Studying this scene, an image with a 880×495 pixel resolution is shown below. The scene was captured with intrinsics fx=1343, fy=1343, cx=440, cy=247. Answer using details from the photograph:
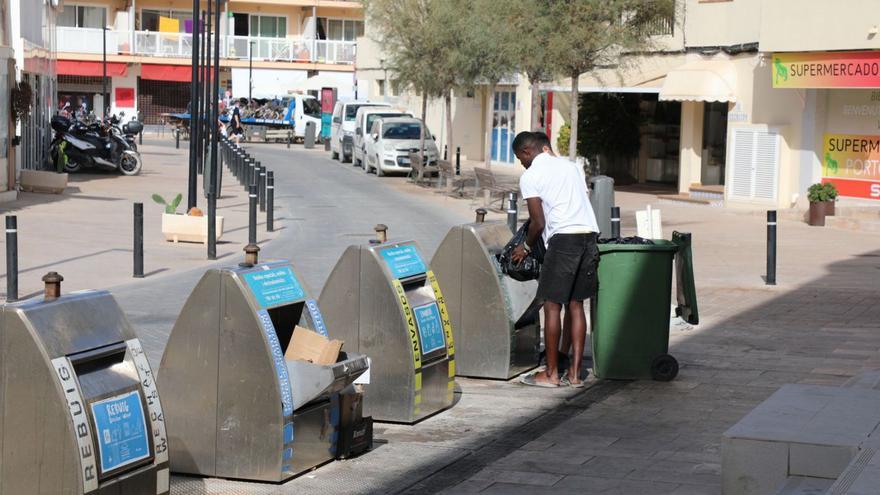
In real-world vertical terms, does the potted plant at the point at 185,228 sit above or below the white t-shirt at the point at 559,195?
below

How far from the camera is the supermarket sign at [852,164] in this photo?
85.5 feet

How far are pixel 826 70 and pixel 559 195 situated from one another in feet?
59.8

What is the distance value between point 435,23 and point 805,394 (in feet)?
90.9

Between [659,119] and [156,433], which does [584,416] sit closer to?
[156,433]

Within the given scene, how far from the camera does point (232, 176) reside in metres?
35.8

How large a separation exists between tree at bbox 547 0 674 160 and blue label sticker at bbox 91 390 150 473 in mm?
17552

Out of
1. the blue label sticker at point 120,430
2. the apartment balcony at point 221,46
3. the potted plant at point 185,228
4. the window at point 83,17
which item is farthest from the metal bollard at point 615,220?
the window at point 83,17

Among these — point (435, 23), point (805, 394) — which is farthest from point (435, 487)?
point (435, 23)

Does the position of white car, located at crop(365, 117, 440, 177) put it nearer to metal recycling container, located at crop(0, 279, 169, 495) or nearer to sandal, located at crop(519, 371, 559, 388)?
sandal, located at crop(519, 371, 559, 388)

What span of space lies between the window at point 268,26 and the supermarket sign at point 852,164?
45.3 metres

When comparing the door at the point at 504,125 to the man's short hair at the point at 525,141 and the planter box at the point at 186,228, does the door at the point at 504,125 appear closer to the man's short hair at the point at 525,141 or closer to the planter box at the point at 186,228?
the planter box at the point at 186,228

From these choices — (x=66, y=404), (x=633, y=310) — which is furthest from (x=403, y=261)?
Answer: (x=66, y=404)

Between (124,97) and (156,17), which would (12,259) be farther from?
(156,17)

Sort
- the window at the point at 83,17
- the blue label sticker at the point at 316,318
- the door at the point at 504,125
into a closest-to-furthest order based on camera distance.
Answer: the blue label sticker at the point at 316,318 < the door at the point at 504,125 < the window at the point at 83,17
